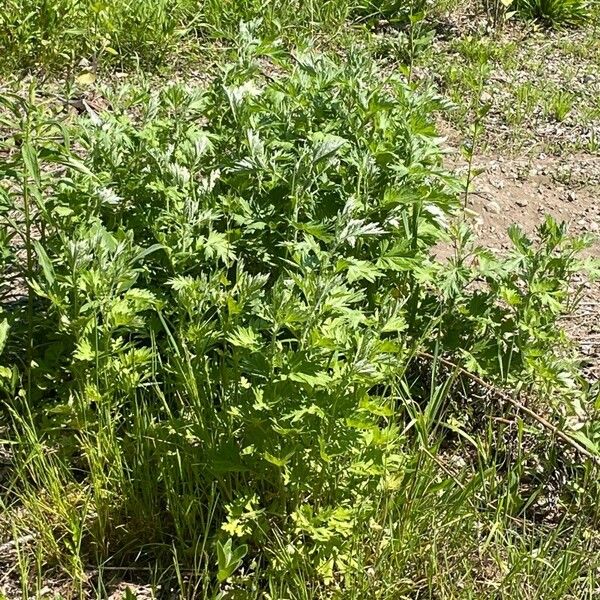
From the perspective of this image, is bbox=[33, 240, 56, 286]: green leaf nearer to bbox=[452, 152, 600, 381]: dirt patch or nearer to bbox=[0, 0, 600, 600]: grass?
bbox=[0, 0, 600, 600]: grass

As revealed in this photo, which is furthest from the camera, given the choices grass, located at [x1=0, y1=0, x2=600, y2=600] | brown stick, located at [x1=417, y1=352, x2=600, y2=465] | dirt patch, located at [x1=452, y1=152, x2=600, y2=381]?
dirt patch, located at [x1=452, y1=152, x2=600, y2=381]

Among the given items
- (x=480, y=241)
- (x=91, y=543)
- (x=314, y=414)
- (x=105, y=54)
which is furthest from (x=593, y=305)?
(x=105, y=54)

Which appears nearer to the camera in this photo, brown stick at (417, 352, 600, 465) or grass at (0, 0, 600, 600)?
grass at (0, 0, 600, 600)

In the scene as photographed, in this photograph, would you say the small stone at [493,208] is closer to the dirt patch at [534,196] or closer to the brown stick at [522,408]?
the dirt patch at [534,196]

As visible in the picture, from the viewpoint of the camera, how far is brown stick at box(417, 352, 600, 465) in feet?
9.19

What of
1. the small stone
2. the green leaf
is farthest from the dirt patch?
the green leaf

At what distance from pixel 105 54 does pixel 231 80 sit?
97.3 inches

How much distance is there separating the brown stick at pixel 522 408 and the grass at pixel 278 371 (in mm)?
12

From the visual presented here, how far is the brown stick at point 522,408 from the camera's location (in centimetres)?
280

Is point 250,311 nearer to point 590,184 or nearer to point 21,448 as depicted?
point 21,448

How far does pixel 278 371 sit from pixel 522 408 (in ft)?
2.91

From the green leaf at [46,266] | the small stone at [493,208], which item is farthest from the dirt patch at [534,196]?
the green leaf at [46,266]

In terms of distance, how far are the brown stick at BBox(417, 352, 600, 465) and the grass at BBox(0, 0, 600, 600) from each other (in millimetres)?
12

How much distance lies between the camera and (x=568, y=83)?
5.60 m
